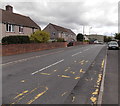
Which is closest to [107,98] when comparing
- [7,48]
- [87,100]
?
[87,100]

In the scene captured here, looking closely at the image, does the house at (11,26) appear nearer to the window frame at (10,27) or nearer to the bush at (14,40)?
the window frame at (10,27)

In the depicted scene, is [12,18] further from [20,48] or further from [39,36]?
[20,48]

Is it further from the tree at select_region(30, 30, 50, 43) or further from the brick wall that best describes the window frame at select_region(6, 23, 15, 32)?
the brick wall

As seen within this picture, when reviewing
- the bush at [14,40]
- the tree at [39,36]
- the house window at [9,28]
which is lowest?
the bush at [14,40]

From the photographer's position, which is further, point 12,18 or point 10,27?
point 12,18

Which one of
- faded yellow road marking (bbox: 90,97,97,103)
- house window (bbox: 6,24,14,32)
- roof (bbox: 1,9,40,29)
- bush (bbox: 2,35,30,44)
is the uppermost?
roof (bbox: 1,9,40,29)

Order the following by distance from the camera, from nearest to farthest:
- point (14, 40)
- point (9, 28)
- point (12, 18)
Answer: point (14, 40) < point (9, 28) < point (12, 18)

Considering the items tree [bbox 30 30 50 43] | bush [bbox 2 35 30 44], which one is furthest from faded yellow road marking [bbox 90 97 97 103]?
tree [bbox 30 30 50 43]

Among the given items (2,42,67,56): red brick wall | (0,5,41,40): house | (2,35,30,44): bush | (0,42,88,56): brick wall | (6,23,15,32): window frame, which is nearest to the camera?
(0,42,88,56): brick wall

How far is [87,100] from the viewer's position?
3920 mm

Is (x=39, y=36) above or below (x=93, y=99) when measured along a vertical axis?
above

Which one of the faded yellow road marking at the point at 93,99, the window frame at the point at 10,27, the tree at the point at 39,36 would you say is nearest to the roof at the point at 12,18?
the window frame at the point at 10,27

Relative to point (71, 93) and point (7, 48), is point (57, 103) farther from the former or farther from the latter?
point (7, 48)

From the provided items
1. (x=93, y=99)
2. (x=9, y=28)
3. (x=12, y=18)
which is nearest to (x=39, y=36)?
(x=9, y=28)
